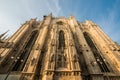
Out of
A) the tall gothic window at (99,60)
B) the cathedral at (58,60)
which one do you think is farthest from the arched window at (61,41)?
the tall gothic window at (99,60)

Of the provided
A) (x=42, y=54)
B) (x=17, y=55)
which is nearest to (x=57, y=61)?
(x=42, y=54)

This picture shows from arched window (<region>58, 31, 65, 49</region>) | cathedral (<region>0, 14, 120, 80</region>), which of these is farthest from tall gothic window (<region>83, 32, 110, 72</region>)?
arched window (<region>58, 31, 65, 49</region>)

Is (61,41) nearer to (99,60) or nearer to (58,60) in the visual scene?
(58,60)

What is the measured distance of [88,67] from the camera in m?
15.4

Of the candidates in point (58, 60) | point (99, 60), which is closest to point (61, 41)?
point (58, 60)

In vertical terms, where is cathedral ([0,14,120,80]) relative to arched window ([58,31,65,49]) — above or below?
below

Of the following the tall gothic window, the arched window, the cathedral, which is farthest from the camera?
the arched window

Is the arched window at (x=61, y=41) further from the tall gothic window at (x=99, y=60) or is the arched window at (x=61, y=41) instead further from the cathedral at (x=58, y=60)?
the tall gothic window at (x=99, y=60)

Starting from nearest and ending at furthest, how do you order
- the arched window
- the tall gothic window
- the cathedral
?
the cathedral
the tall gothic window
the arched window

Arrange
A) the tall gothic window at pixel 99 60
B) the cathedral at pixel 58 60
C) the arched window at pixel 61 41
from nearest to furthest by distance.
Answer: the cathedral at pixel 58 60
the tall gothic window at pixel 99 60
the arched window at pixel 61 41

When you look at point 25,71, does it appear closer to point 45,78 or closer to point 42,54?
point 45,78

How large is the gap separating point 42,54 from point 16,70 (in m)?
4.23

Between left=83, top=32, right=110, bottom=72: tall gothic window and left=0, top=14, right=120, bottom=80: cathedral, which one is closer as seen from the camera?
left=0, top=14, right=120, bottom=80: cathedral

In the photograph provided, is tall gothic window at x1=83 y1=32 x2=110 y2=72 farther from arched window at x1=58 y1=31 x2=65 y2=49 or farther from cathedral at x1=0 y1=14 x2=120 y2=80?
arched window at x1=58 y1=31 x2=65 y2=49
